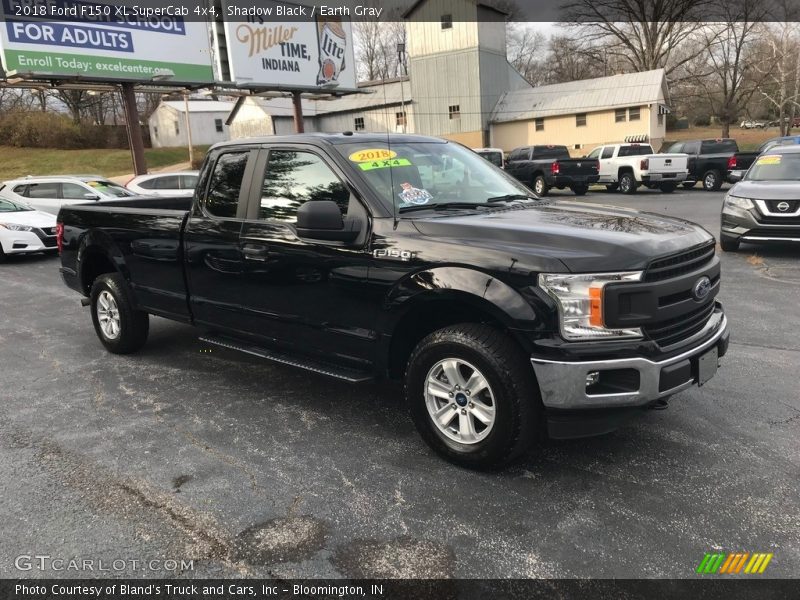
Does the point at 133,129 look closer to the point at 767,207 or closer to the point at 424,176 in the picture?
the point at 767,207

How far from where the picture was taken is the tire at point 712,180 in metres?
22.8

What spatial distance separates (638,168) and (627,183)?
0.93 metres

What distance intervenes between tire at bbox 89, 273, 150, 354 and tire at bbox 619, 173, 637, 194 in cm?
2109

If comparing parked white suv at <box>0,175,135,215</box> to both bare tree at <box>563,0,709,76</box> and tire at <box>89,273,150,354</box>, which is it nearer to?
tire at <box>89,273,150,354</box>

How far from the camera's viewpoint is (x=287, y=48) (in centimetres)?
2619

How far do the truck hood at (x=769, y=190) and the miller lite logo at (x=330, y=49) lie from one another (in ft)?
70.8

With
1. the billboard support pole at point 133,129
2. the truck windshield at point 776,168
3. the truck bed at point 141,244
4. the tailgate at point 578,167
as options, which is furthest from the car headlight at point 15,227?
the tailgate at point 578,167

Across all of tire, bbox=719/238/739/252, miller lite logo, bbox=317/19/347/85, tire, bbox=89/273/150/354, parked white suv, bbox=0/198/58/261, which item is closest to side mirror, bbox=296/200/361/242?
tire, bbox=89/273/150/354

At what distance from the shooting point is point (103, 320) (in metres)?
6.11

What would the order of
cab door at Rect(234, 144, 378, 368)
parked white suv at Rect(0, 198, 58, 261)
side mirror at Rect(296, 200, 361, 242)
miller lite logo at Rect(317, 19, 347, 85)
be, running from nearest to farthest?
side mirror at Rect(296, 200, 361, 242), cab door at Rect(234, 144, 378, 368), parked white suv at Rect(0, 198, 58, 261), miller lite logo at Rect(317, 19, 347, 85)

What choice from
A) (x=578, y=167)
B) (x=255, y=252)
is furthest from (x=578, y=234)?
(x=578, y=167)

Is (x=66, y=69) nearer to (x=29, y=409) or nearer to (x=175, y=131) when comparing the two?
(x=29, y=409)

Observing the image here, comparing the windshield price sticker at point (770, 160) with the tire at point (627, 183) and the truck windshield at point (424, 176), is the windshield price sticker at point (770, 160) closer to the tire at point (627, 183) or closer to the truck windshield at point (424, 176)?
the truck windshield at point (424, 176)

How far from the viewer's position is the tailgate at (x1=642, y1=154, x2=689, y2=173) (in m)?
22.1
